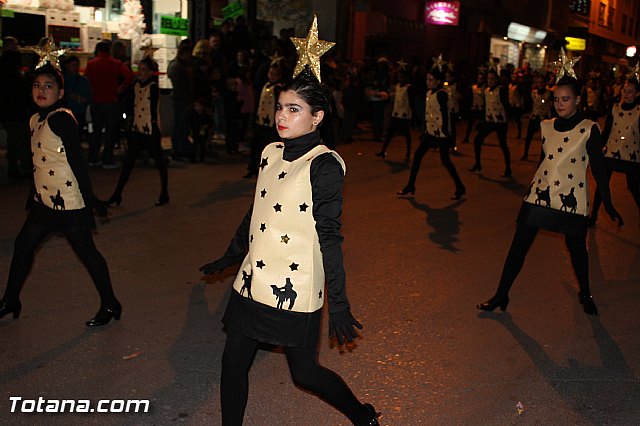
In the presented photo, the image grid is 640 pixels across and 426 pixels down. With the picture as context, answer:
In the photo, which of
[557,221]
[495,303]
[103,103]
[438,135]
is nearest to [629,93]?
[438,135]

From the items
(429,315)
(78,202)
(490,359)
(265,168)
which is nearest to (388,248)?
(429,315)

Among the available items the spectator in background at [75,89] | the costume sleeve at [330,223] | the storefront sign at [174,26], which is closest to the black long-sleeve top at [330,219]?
the costume sleeve at [330,223]

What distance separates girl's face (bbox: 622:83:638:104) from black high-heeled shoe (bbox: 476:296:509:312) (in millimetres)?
4394

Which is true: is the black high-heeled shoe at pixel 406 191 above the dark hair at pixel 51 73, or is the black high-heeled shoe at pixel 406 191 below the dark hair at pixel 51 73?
below

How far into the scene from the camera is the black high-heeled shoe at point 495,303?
6453 millimetres

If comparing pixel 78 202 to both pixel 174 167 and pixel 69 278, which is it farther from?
pixel 174 167

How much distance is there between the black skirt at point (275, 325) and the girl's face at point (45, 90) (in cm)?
263

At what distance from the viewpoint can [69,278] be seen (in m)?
6.78

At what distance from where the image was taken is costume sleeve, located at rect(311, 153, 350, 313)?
137 inches

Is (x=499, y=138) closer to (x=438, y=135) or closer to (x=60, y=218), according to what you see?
(x=438, y=135)

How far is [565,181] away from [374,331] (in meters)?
1.96

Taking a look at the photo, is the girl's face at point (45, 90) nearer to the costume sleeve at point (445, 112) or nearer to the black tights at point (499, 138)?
the costume sleeve at point (445, 112)

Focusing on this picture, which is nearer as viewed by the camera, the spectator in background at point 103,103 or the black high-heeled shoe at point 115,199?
the black high-heeled shoe at point 115,199

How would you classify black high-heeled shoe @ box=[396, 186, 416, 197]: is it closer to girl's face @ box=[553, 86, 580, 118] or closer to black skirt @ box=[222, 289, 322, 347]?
girl's face @ box=[553, 86, 580, 118]
